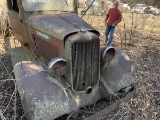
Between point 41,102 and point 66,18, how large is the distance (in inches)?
70.5

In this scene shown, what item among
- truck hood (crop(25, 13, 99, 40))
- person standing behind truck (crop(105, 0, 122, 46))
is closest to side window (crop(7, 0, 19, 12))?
truck hood (crop(25, 13, 99, 40))

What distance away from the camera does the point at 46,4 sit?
4.56 metres

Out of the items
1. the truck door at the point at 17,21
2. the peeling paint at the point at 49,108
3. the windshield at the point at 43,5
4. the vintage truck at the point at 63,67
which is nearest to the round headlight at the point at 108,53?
the vintage truck at the point at 63,67

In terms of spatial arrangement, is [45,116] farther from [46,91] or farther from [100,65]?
[100,65]

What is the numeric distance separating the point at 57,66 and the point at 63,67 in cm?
10

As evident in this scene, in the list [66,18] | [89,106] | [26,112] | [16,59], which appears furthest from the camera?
[16,59]

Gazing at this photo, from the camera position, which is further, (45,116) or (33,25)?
(33,25)

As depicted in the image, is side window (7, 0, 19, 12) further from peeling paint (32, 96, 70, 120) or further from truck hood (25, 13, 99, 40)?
peeling paint (32, 96, 70, 120)

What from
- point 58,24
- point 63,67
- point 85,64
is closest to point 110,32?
point 58,24

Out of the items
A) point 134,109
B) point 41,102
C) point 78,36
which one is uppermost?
point 78,36

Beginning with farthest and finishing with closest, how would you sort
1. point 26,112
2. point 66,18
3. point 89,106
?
point 66,18
point 89,106
point 26,112

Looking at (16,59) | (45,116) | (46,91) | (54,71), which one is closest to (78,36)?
(54,71)

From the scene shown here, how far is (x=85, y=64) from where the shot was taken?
3590mm

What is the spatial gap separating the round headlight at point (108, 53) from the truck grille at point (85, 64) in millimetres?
318
